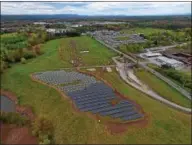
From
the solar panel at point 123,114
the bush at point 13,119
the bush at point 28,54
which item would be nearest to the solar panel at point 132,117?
the solar panel at point 123,114

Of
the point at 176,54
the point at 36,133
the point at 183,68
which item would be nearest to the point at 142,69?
the point at 183,68

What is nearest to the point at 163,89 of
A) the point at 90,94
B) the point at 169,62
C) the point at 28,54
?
the point at 90,94

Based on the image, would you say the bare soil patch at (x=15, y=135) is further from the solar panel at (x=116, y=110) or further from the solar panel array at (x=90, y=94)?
the solar panel at (x=116, y=110)

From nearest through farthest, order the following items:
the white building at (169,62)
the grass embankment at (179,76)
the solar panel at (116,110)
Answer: the solar panel at (116,110) → the grass embankment at (179,76) → the white building at (169,62)

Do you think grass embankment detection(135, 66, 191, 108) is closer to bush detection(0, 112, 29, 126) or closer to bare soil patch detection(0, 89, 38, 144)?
bare soil patch detection(0, 89, 38, 144)

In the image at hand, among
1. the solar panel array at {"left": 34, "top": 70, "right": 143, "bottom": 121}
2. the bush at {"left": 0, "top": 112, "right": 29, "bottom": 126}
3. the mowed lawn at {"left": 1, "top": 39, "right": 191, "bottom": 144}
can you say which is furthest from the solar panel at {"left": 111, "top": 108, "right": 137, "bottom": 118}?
the bush at {"left": 0, "top": 112, "right": 29, "bottom": 126}

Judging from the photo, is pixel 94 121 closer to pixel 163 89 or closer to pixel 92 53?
pixel 163 89
